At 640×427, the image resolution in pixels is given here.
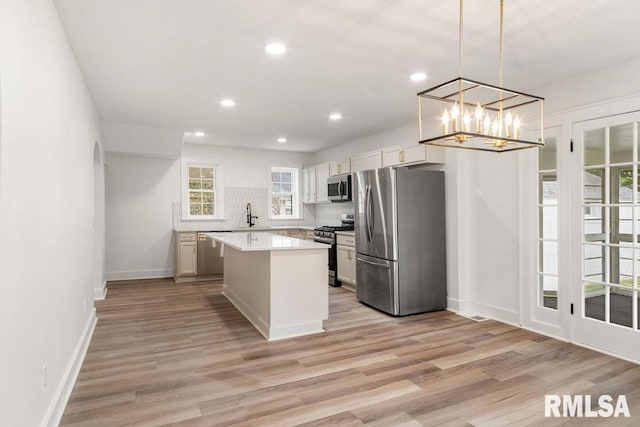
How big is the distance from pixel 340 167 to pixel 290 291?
322cm

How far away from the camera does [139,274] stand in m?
6.63

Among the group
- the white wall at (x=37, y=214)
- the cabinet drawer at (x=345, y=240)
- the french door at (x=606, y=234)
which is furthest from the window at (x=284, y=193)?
the french door at (x=606, y=234)

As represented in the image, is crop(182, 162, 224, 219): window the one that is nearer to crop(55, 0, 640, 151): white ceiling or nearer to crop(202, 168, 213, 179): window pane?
crop(202, 168, 213, 179): window pane

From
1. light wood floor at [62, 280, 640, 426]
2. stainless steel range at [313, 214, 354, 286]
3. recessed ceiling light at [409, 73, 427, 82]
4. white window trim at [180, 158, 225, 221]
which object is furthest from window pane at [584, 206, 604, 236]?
white window trim at [180, 158, 225, 221]

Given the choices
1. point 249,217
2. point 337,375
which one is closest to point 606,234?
A: point 337,375

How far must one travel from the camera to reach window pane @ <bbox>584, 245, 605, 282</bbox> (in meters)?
3.33

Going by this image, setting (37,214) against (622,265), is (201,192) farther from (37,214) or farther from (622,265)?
(622,265)

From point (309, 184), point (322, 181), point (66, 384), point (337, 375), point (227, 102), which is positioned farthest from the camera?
point (309, 184)

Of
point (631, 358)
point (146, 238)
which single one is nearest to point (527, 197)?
point (631, 358)

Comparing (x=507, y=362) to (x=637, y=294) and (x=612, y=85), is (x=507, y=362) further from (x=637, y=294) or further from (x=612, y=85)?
(x=612, y=85)

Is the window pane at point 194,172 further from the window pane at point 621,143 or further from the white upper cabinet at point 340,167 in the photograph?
the window pane at point 621,143

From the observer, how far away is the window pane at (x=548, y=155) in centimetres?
367

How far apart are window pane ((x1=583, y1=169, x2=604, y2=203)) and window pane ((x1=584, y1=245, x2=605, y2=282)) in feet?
1.38

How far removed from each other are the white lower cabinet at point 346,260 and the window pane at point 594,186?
114 inches
